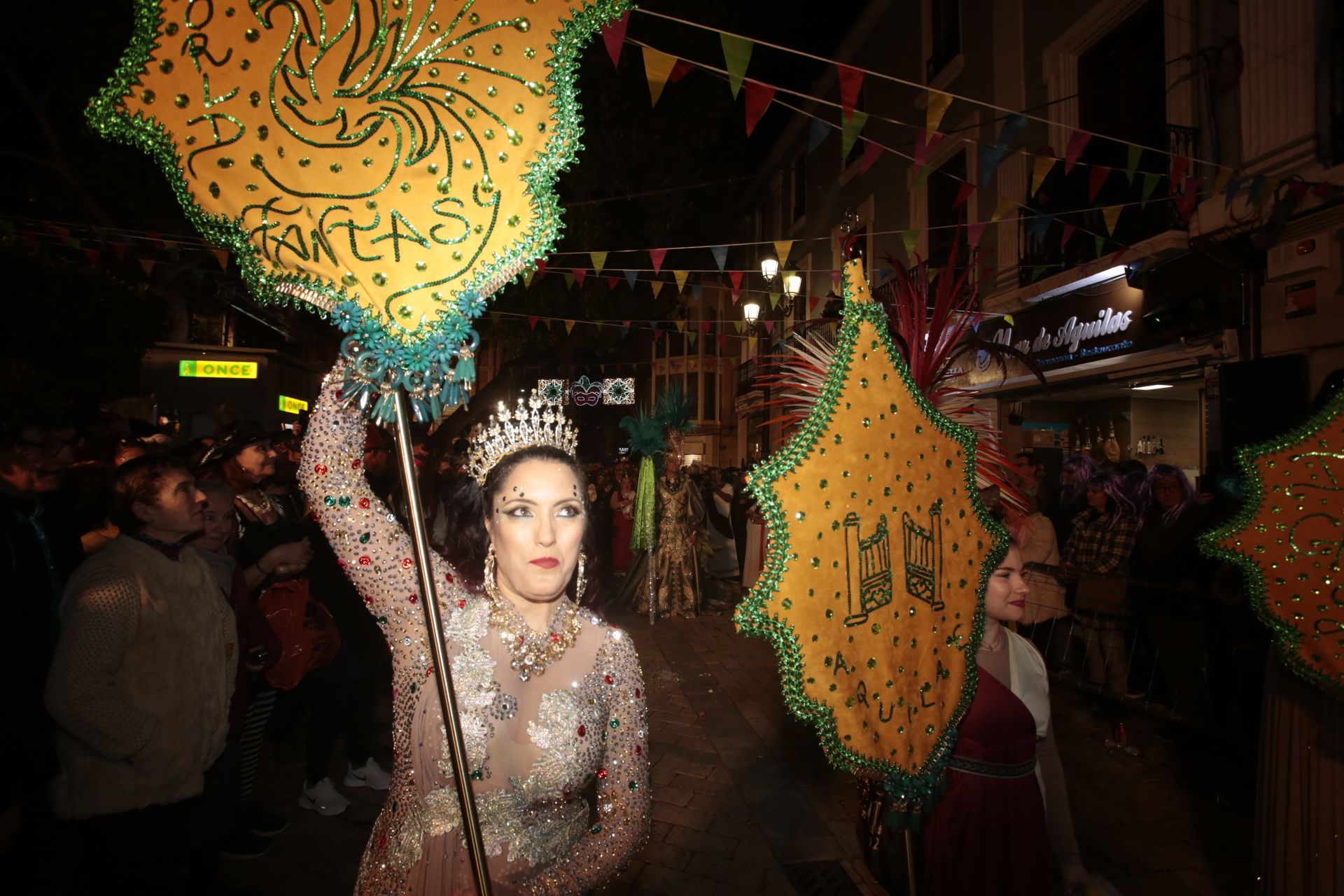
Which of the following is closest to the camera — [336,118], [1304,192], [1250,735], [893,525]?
[336,118]

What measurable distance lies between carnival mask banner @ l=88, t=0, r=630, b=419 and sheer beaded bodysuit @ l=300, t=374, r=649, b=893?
0.37 m

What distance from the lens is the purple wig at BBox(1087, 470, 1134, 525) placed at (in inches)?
245

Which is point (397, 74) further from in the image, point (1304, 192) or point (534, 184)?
point (1304, 192)

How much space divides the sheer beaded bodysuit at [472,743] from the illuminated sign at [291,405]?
82.6 ft

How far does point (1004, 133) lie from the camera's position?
5426 mm

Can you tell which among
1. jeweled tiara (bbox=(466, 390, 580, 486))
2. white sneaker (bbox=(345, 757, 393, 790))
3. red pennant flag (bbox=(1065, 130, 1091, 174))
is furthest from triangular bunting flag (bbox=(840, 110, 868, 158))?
white sneaker (bbox=(345, 757, 393, 790))

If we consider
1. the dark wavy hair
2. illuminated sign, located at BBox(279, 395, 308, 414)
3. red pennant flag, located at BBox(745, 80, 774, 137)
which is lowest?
the dark wavy hair

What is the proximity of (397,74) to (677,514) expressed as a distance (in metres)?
9.14

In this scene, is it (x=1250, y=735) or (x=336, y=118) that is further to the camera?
(x=1250, y=735)

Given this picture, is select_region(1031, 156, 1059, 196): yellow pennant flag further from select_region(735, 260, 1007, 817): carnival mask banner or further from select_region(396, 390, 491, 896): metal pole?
select_region(396, 390, 491, 896): metal pole

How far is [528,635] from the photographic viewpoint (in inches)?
74.6

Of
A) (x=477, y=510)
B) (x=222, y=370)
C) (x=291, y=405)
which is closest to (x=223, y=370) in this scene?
(x=222, y=370)

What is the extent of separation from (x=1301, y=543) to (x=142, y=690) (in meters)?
4.02

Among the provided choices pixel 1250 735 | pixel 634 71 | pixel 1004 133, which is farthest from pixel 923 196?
pixel 1250 735
